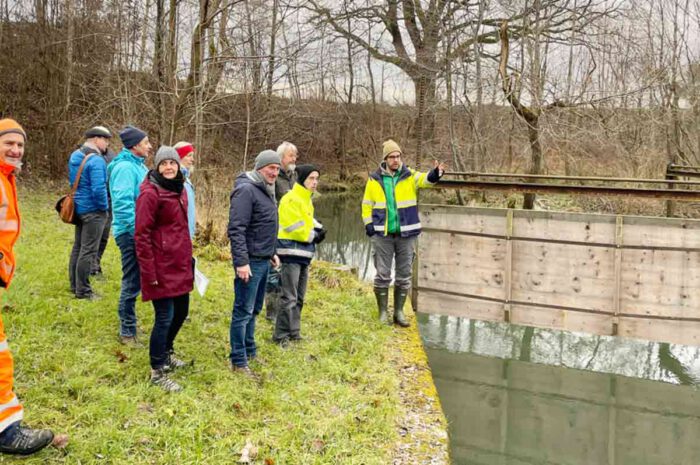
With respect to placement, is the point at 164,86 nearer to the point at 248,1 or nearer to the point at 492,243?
the point at 248,1

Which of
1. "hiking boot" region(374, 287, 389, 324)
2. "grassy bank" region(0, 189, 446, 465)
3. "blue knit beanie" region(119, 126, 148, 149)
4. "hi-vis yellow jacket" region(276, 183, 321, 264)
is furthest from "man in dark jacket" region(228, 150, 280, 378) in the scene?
"hiking boot" region(374, 287, 389, 324)

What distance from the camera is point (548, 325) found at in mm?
6738

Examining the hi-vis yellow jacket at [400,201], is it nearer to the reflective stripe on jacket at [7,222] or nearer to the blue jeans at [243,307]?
the blue jeans at [243,307]

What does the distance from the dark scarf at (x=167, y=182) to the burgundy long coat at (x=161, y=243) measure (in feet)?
0.07

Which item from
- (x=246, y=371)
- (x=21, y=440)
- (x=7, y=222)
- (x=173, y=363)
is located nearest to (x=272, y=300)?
(x=246, y=371)

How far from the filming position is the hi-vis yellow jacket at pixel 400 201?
5830 millimetres

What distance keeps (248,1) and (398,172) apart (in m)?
5.73

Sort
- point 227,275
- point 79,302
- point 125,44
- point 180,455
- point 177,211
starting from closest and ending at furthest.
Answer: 1. point 180,455
2. point 177,211
3. point 79,302
4. point 227,275
5. point 125,44

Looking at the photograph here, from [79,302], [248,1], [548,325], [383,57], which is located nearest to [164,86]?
[248,1]

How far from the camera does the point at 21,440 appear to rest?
2904mm

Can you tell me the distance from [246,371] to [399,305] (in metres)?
2.32

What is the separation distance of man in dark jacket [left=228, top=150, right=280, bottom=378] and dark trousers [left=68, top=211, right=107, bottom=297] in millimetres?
1903

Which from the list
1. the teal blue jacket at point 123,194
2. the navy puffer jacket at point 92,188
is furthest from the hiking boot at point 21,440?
the navy puffer jacket at point 92,188

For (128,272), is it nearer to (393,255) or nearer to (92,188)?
(92,188)
